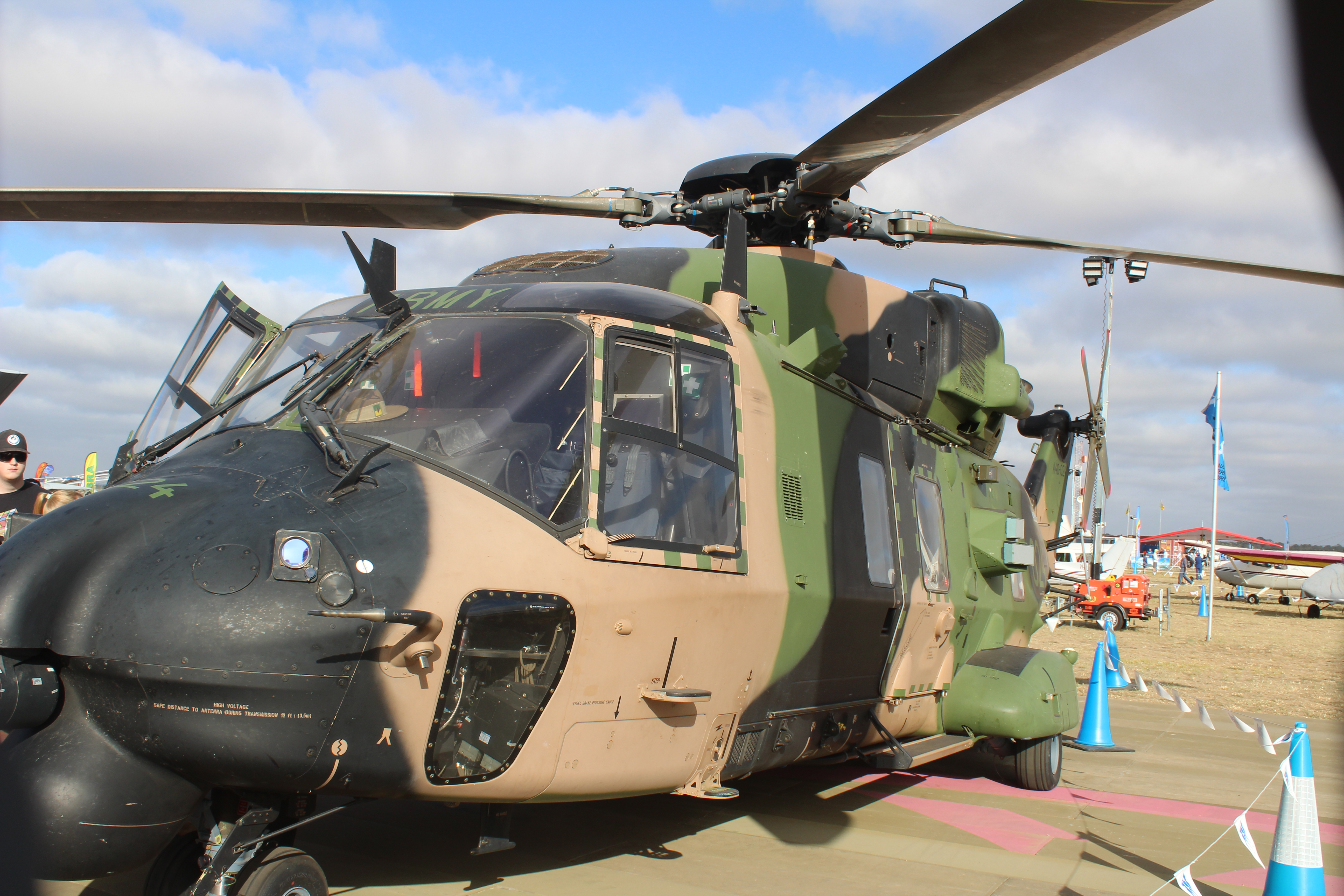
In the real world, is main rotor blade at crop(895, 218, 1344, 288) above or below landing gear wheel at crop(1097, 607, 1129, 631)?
above

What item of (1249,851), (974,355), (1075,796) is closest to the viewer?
(1249,851)

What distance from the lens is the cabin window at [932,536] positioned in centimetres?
624

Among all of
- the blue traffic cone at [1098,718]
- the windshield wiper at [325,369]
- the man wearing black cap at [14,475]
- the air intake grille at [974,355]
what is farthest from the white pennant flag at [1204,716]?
the man wearing black cap at [14,475]

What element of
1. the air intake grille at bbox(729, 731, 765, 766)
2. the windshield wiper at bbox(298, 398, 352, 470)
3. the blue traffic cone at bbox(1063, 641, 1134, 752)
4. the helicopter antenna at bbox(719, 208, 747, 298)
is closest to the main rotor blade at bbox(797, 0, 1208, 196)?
the helicopter antenna at bbox(719, 208, 747, 298)

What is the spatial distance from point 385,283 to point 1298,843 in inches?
178

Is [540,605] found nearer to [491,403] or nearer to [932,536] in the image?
[491,403]

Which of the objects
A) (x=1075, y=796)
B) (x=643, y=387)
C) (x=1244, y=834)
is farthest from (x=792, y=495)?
(x=1075, y=796)

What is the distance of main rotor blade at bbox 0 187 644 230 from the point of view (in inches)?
182

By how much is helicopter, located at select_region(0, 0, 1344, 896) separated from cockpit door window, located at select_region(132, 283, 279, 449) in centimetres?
2

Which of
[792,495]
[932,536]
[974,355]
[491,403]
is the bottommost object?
[932,536]

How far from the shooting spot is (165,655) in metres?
2.86

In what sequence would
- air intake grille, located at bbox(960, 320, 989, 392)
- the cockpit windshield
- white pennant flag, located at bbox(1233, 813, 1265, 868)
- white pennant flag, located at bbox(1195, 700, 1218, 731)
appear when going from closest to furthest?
the cockpit windshield
white pennant flag, located at bbox(1233, 813, 1265, 868)
white pennant flag, located at bbox(1195, 700, 1218, 731)
air intake grille, located at bbox(960, 320, 989, 392)

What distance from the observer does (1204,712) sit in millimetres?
6055

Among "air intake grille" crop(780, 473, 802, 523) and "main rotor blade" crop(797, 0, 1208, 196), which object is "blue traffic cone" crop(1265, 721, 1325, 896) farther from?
"main rotor blade" crop(797, 0, 1208, 196)
